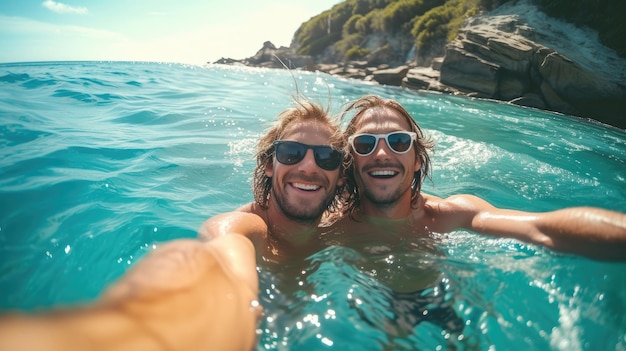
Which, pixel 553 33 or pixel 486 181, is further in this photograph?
pixel 553 33

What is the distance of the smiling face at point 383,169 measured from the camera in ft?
10.6

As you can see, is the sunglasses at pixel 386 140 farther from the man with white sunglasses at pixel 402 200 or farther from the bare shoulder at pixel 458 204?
the bare shoulder at pixel 458 204

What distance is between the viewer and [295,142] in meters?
2.95

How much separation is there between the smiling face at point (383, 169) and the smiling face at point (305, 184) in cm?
38

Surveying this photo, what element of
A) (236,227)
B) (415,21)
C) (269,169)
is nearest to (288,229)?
(269,169)

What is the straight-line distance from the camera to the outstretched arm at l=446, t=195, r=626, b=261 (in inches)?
86.3

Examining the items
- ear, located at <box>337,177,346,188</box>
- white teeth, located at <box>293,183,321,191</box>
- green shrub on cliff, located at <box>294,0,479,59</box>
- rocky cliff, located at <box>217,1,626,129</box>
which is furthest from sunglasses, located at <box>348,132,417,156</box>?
green shrub on cliff, located at <box>294,0,479,59</box>

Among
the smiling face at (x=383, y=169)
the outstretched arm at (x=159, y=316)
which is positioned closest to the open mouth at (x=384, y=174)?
the smiling face at (x=383, y=169)

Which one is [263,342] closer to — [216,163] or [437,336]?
[437,336]

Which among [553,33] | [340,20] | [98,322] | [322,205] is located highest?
[340,20]

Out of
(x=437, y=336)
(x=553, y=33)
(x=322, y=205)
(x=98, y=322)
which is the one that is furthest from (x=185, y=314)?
(x=553, y=33)

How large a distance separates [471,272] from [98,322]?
257 centimetres

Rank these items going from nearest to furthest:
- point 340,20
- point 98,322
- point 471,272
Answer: point 98,322 → point 471,272 → point 340,20

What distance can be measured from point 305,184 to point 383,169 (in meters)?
0.82
